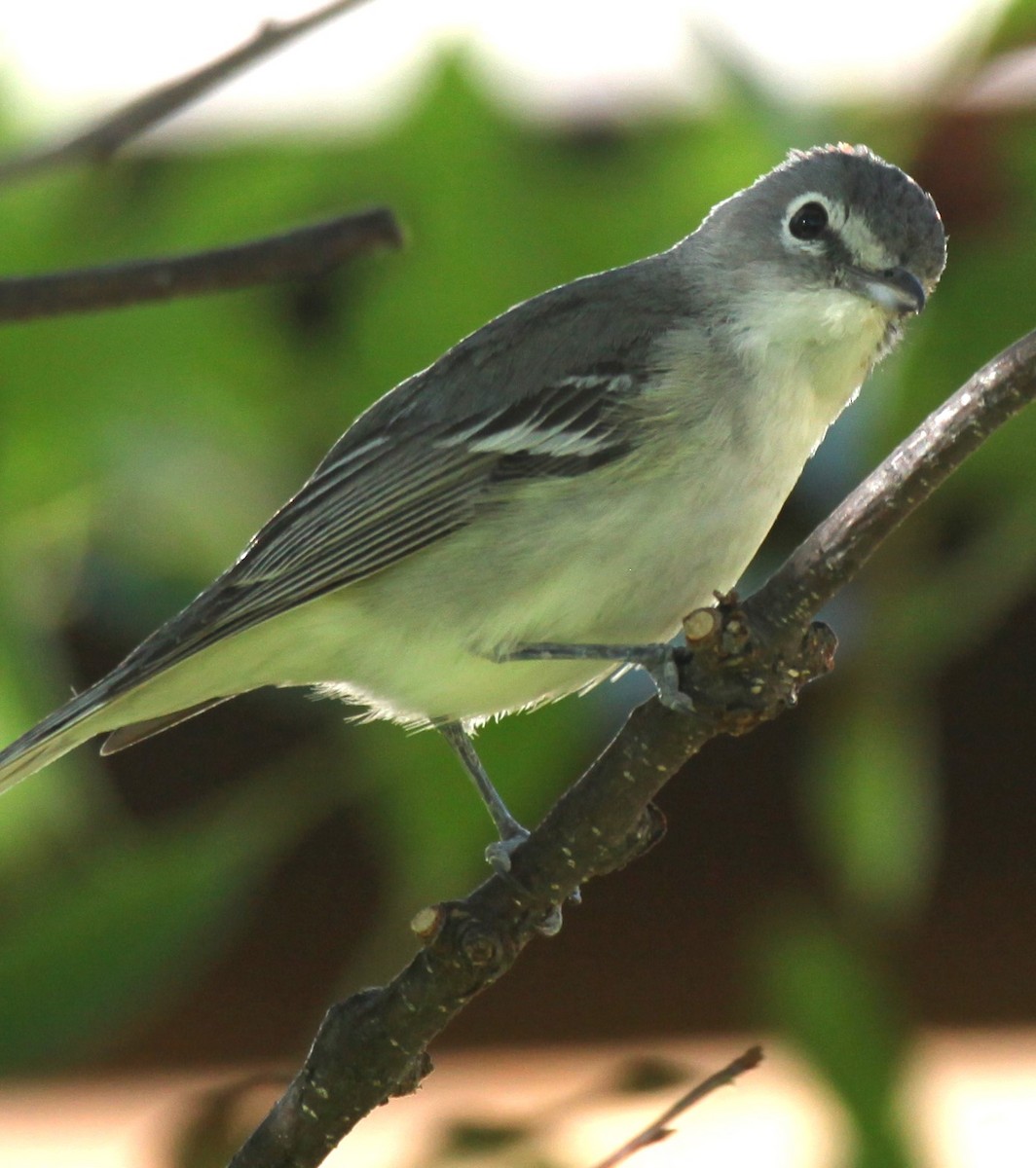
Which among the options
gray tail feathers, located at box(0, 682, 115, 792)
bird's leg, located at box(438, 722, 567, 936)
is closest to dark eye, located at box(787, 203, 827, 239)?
bird's leg, located at box(438, 722, 567, 936)

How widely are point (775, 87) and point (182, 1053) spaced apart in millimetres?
2852

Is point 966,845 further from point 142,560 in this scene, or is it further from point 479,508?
point 142,560

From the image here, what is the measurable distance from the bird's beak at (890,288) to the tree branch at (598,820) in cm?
117

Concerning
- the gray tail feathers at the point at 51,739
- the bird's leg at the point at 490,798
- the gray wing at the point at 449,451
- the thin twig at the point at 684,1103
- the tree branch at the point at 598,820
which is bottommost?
the thin twig at the point at 684,1103

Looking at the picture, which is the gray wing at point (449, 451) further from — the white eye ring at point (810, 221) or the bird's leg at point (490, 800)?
the bird's leg at point (490, 800)

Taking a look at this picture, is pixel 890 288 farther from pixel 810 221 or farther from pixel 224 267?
pixel 224 267

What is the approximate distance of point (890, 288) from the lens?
2719 mm

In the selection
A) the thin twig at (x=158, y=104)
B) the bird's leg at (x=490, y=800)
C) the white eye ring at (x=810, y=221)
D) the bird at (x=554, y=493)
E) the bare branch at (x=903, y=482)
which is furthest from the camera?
the white eye ring at (x=810, y=221)

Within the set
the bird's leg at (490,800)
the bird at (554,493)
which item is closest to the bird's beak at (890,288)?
the bird at (554,493)

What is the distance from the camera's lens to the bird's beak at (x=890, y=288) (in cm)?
266

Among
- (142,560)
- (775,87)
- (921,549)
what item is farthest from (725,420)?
(142,560)

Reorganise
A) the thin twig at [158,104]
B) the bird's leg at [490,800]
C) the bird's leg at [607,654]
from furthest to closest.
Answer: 1. the bird's leg at [490,800]
2. the bird's leg at [607,654]
3. the thin twig at [158,104]

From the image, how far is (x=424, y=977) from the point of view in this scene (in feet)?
5.63

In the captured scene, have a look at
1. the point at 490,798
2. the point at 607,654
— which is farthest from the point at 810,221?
the point at 490,798
